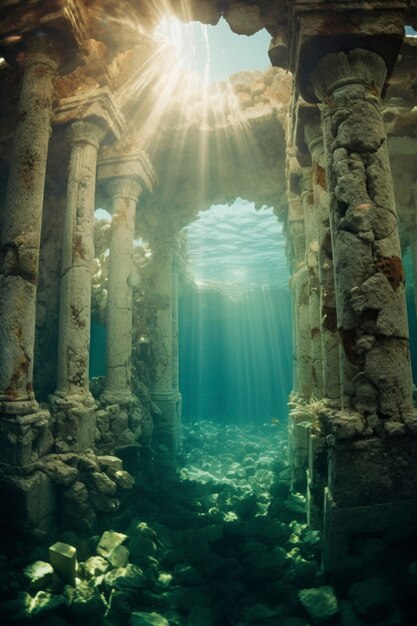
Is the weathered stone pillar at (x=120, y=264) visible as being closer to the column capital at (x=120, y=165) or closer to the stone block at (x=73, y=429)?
the column capital at (x=120, y=165)

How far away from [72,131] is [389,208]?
5.52m

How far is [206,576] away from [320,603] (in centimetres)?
132

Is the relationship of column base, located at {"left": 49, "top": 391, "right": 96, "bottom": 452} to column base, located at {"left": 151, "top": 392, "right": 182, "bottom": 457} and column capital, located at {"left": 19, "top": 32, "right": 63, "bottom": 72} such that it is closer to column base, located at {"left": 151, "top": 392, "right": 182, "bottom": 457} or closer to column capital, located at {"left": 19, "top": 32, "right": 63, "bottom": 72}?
column base, located at {"left": 151, "top": 392, "right": 182, "bottom": 457}

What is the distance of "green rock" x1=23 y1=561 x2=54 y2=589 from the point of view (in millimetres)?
3361

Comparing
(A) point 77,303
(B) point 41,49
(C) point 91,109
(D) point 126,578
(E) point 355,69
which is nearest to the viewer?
(D) point 126,578

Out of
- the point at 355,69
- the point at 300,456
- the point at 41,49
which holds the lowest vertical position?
the point at 300,456

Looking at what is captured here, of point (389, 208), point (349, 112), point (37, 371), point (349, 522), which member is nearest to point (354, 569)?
point (349, 522)

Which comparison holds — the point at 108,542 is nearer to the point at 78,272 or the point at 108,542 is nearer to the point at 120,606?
the point at 120,606

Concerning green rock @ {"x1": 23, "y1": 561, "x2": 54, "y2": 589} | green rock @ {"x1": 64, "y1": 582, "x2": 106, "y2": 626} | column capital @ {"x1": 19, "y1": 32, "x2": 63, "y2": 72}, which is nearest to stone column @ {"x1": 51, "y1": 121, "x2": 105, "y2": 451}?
column capital @ {"x1": 19, "y1": 32, "x2": 63, "y2": 72}

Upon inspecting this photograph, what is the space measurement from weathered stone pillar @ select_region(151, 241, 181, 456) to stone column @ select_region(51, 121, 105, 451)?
4.19 meters

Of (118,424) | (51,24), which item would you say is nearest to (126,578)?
(118,424)

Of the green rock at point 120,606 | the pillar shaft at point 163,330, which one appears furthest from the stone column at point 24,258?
the pillar shaft at point 163,330

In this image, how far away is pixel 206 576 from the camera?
3785 millimetres

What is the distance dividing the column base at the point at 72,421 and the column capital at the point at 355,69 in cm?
513
